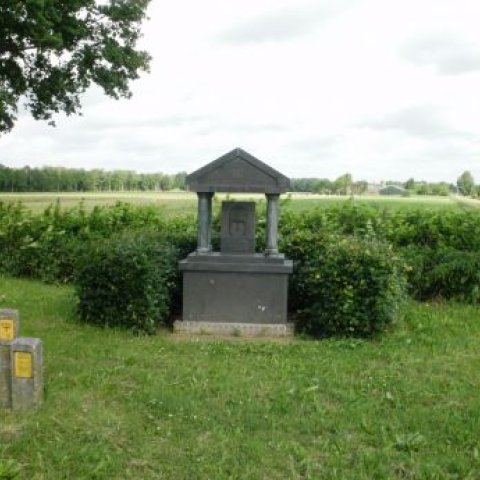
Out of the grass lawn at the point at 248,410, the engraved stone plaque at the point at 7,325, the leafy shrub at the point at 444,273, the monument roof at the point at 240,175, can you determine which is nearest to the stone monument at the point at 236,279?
the monument roof at the point at 240,175

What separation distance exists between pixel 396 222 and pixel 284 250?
309 cm

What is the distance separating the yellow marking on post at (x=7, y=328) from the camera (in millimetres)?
5078

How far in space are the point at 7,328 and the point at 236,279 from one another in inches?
137

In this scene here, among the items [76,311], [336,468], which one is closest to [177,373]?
[336,468]

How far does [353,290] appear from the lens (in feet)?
24.5

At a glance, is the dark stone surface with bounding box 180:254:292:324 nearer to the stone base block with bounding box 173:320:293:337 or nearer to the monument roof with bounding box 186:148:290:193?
the stone base block with bounding box 173:320:293:337

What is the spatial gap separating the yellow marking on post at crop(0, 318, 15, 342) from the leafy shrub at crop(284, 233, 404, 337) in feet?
12.9

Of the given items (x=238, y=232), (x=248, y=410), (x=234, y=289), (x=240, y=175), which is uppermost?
(x=240, y=175)

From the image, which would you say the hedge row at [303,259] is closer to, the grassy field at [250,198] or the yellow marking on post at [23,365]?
the grassy field at [250,198]

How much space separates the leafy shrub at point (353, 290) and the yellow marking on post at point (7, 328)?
3.92 metres

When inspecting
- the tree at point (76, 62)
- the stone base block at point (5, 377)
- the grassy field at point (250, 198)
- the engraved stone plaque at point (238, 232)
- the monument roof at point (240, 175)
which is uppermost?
the tree at point (76, 62)

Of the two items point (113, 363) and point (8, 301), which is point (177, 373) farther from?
point (8, 301)

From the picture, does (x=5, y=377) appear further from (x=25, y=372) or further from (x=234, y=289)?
(x=234, y=289)

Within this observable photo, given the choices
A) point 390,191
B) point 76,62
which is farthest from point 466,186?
point 76,62
